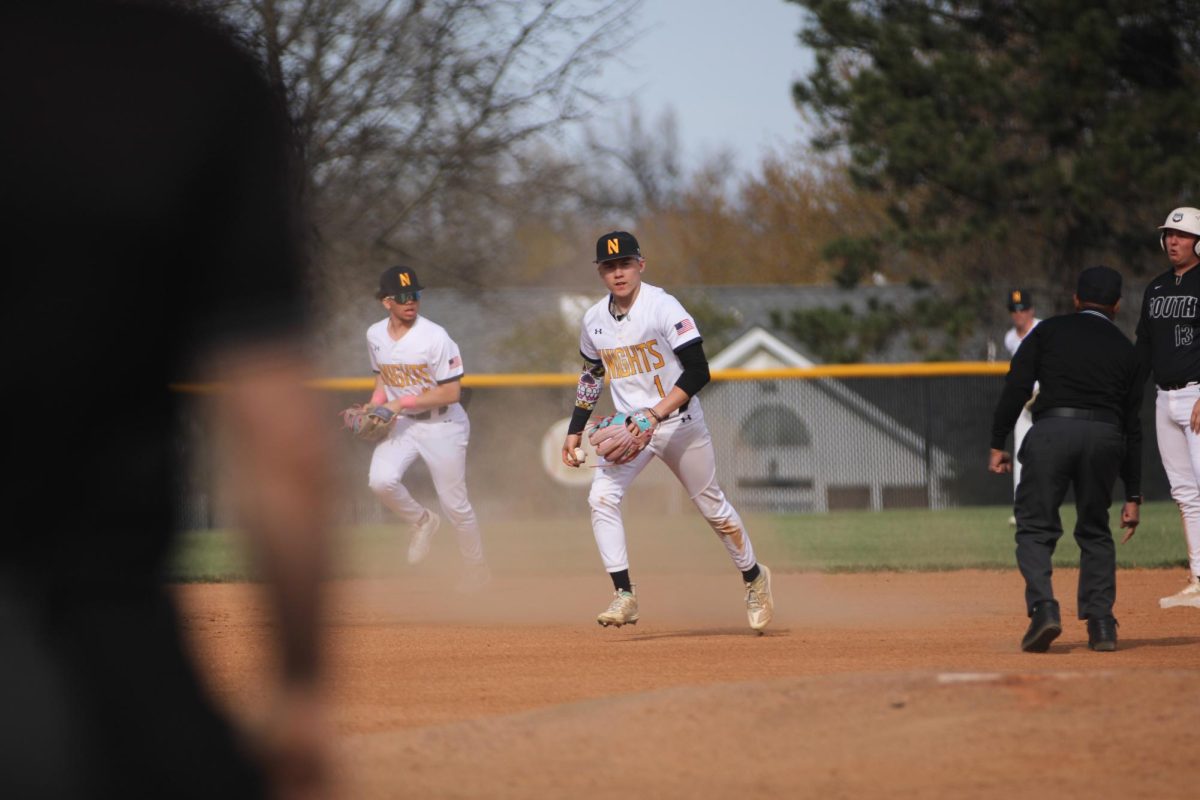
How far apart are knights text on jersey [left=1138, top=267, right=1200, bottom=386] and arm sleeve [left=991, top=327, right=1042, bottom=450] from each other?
1.76 meters

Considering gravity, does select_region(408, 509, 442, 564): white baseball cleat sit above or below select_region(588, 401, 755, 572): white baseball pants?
below

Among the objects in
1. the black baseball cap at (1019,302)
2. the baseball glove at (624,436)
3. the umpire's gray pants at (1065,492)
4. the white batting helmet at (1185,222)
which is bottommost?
the umpire's gray pants at (1065,492)

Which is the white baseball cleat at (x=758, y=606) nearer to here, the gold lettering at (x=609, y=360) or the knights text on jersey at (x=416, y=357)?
the gold lettering at (x=609, y=360)

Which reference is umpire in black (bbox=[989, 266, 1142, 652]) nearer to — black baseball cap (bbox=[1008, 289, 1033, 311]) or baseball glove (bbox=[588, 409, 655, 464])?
baseball glove (bbox=[588, 409, 655, 464])

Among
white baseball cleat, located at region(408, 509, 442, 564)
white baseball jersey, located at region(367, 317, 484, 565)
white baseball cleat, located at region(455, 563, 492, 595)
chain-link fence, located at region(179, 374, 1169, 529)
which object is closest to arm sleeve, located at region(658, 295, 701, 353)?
white baseball jersey, located at region(367, 317, 484, 565)

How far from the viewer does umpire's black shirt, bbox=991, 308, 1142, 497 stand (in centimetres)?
730

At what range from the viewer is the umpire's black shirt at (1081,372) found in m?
7.30

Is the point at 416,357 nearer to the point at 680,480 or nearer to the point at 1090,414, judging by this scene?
the point at 680,480

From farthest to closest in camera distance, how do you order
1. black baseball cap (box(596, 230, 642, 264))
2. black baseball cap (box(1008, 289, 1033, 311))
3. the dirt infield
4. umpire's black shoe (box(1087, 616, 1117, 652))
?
1. black baseball cap (box(1008, 289, 1033, 311))
2. black baseball cap (box(596, 230, 642, 264))
3. umpire's black shoe (box(1087, 616, 1117, 652))
4. the dirt infield

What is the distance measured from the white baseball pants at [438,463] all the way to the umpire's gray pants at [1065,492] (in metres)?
5.18

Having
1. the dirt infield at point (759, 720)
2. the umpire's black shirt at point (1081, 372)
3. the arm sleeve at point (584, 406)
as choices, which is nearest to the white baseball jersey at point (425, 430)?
the arm sleeve at point (584, 406)

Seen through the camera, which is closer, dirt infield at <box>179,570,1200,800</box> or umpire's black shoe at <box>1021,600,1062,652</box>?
dirt infield at <box>179,570,1200,800</box>

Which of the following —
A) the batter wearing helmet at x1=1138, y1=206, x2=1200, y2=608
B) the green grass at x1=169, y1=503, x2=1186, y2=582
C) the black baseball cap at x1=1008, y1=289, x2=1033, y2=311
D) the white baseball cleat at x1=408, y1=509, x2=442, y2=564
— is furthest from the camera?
the black baseball cap at x1=1008, y1=289, x2=1033, y2=311

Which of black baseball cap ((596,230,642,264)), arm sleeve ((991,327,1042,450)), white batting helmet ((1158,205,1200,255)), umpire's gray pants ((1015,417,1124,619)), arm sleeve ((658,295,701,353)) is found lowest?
umpire's gray pants ((1015,417,1124,619))
